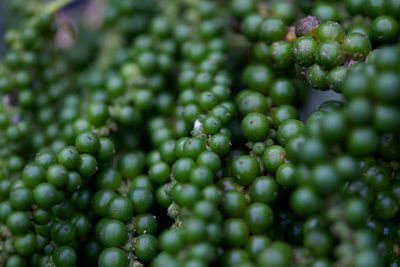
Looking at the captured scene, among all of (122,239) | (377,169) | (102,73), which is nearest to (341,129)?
(377,169)

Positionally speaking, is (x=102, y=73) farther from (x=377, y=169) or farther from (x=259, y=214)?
(x=377, y=169)

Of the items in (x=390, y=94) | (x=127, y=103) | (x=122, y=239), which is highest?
(x=390, y=94)

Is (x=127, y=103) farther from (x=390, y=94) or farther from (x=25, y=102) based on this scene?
(x=390, y=94)

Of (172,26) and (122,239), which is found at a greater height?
(172,26)

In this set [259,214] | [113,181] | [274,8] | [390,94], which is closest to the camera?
[390,94]

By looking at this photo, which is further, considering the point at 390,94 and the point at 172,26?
the point at 172,26

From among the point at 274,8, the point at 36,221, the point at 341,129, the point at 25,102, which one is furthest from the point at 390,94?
the point at 25,102

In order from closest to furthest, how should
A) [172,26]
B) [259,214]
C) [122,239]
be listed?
[259,214] → [122,239] → [172,26]
